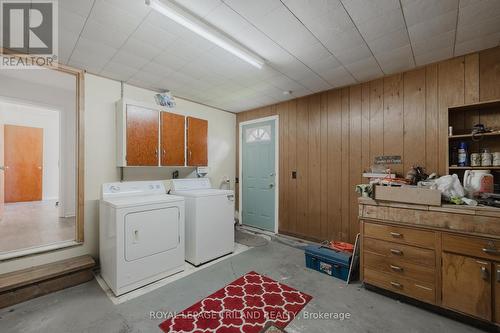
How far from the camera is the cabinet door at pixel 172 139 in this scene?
307 cm

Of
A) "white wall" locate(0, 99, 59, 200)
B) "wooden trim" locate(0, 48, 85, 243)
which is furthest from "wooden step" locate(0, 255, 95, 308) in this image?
"white wall" locate(0, 99, 59, 200)

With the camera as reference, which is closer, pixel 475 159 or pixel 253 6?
pixel 253 6

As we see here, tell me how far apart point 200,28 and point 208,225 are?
2232 mm

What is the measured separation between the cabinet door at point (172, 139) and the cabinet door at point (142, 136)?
11 cm

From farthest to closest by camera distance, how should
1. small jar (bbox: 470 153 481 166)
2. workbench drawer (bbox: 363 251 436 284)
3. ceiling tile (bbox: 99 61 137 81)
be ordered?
ceiling tile (bbox: 99 61 137 81)
small jar (bbox: 470 153 481 166)
workbench drawer (bbox: 363 251 436 284)

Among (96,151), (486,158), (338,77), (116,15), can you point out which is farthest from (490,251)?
(96,151)

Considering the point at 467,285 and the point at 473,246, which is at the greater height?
the point at 473,246

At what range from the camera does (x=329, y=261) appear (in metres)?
2.50

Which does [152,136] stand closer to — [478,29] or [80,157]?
[80,157]

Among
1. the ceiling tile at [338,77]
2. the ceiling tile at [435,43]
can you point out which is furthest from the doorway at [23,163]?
the ceiling tile at [435,43]

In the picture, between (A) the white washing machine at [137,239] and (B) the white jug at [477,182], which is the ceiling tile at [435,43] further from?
(A) the white washing machine at [137,239]

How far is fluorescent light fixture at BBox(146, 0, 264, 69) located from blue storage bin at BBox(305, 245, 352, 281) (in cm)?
240

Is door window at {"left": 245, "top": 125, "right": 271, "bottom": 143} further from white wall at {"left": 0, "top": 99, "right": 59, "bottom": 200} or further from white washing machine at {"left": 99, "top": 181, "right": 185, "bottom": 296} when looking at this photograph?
white wall at {"left": 0, "top": 99, "right": 59, "bottom": 200}

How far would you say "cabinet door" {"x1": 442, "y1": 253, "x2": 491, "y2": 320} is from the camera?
1.66 m
